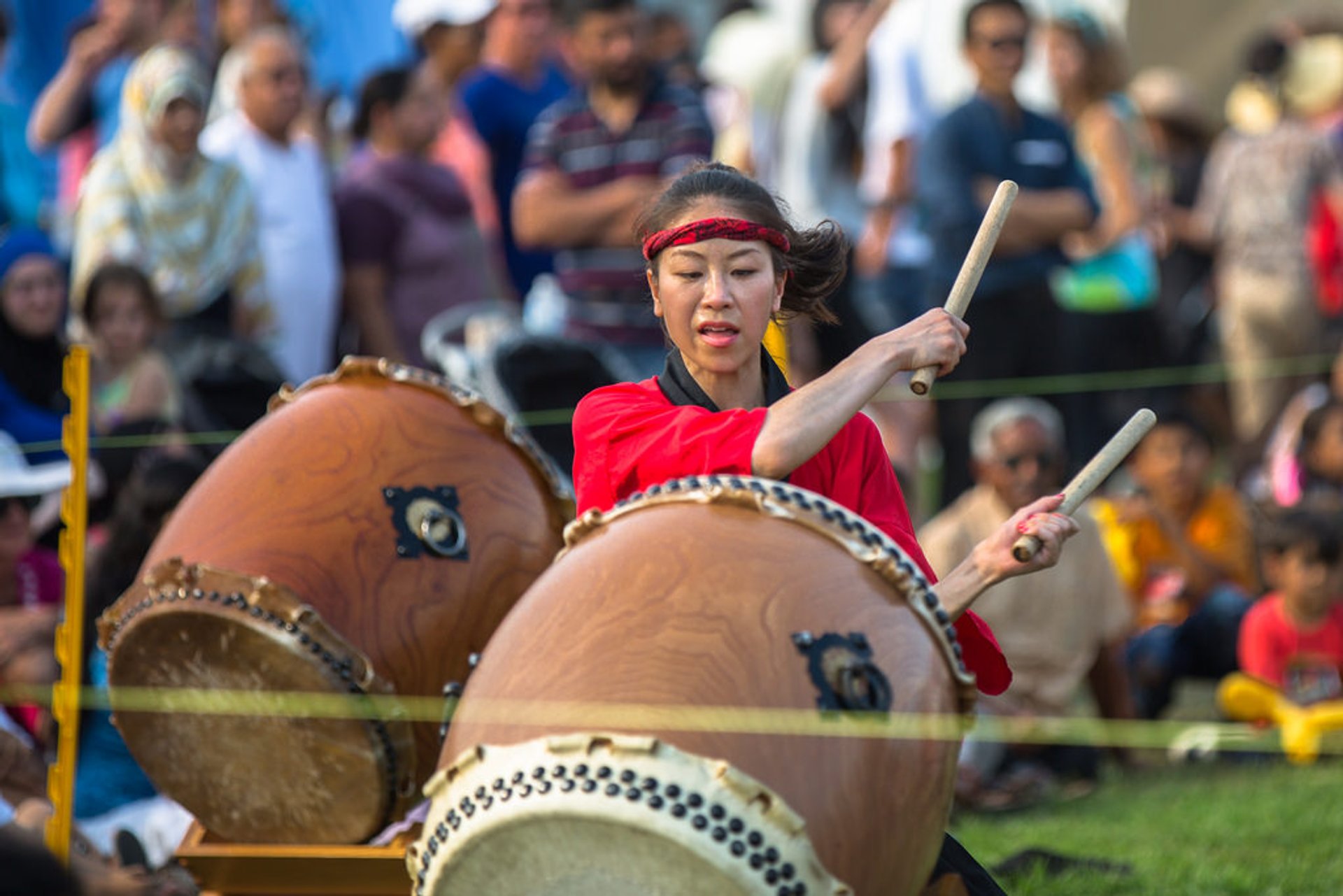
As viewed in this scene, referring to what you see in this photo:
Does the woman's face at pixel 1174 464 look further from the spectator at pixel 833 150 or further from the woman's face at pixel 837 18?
the woman's face at pixel 837 18

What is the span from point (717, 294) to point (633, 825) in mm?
897

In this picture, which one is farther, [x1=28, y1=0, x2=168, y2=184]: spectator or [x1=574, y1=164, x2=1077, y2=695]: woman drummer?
[x1=28, y1=0, x2=168, y2=184]: spectator

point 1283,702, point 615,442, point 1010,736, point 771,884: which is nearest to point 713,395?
point 615,442

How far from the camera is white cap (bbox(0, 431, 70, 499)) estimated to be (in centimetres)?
588

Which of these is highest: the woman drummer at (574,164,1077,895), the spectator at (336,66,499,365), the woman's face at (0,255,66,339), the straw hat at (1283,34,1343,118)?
the straw hat at (1283,34,1343,118)

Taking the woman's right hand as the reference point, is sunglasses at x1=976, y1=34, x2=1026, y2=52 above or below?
above

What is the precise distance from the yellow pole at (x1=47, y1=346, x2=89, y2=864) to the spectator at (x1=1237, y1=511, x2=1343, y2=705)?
3.49 m

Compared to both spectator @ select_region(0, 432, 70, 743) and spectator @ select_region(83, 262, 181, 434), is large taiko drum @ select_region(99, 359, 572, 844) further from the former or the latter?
spectator @ select_region(83, 262, 181, 434)

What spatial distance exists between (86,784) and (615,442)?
2220 millimetres

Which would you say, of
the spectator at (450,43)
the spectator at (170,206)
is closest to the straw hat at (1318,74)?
the spectator at (450,43)

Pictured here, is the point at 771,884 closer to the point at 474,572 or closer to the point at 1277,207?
the point at 474,572

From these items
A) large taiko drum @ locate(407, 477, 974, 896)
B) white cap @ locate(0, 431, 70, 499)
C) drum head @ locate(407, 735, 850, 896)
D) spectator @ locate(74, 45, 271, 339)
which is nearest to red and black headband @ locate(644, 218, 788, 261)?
large taiko drum @ locate(407, 477, 974, 896)

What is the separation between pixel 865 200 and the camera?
8977mm

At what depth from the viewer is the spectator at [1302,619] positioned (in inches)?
261
